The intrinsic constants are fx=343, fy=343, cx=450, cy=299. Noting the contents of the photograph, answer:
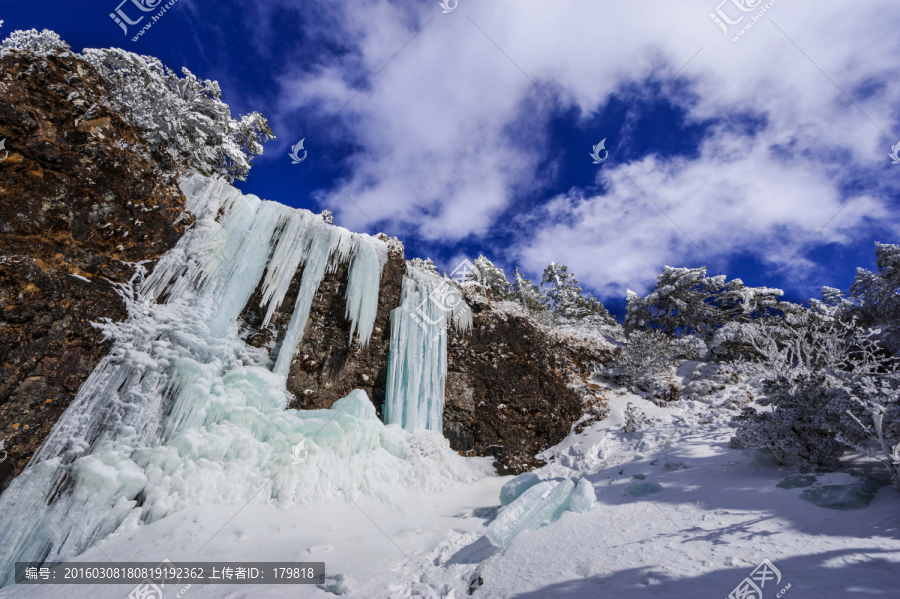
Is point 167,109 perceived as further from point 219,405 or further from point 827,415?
point 827,415

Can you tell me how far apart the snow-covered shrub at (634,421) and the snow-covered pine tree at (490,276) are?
13913mm

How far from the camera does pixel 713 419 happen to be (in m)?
8.44

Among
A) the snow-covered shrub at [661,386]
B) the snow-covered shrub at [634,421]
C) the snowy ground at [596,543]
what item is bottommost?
the snowy ground at [596,543]

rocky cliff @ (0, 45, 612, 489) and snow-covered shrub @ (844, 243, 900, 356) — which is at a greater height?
snow-covered shrub @ (844, 243, 900, 356)

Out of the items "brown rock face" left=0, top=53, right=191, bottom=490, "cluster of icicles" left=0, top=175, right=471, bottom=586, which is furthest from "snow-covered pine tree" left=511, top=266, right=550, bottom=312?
"brown rock face" left=0, top=53, right=191, bottom=490

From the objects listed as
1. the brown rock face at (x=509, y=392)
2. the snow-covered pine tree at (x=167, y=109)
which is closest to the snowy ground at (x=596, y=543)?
the brown rock face at (x=509, y=392)

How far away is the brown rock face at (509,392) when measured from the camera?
870 cm

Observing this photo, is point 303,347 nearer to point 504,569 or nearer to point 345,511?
point 345,511

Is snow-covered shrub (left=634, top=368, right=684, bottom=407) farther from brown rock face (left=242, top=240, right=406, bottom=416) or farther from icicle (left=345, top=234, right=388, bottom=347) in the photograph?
icicle (left=345, top=234, right=388, bottom=347)

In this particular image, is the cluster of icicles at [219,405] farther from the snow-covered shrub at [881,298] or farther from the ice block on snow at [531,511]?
the snow-covered shrub at [881,298]

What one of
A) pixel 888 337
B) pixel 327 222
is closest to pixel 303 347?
pixel 327 222

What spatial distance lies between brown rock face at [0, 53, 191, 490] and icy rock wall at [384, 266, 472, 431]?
502 centimetres

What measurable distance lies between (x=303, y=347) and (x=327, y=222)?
3.15m

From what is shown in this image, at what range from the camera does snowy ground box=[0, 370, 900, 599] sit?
9.04ft
